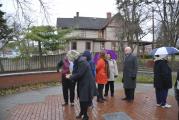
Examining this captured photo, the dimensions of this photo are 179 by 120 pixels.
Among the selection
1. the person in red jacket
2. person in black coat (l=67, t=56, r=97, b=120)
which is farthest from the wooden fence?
person in black coat (l=67, t=56, r=97, b=120)

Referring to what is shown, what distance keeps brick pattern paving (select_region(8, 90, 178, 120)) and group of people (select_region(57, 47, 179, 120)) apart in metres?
0.38

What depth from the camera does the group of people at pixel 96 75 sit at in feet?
29.9

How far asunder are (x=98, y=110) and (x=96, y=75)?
181 centimetres

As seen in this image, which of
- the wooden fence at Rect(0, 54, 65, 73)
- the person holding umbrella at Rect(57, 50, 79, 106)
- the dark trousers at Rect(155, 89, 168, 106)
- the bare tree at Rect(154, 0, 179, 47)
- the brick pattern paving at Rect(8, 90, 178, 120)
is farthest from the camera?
the bare tree at Rect(154, 0, 179, 47)

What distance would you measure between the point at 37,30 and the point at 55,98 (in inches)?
661

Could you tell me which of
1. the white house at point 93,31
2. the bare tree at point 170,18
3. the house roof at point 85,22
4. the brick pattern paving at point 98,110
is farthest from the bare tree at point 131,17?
the brick pattern paving at point 98,110

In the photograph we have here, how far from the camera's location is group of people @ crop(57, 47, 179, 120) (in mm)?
9102

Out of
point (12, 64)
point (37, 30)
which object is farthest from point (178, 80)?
point (37, 30)

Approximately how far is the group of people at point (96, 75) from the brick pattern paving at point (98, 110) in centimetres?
38

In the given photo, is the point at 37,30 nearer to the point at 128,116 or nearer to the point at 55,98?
the point at 55,98

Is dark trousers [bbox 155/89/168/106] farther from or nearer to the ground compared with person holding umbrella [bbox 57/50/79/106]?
nearer to the ground

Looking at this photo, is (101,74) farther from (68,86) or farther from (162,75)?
(162,75)

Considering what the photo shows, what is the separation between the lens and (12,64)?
856 inches

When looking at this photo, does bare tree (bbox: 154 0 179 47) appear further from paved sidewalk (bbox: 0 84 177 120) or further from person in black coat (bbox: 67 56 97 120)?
person in black coat (bbox: 67 56 97 120)
